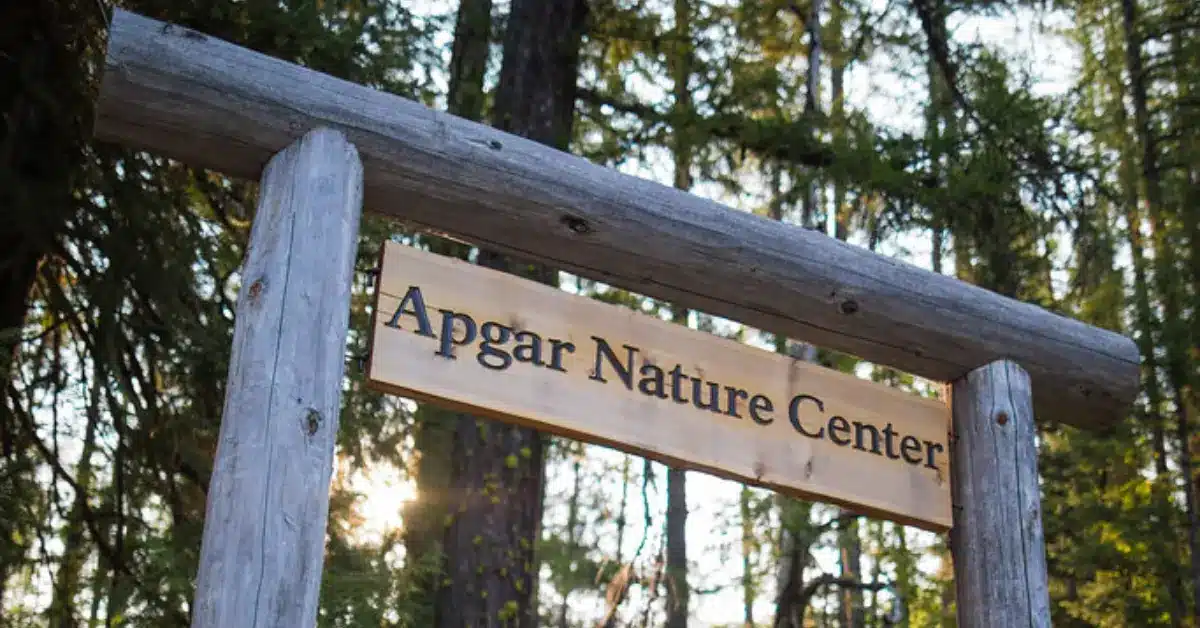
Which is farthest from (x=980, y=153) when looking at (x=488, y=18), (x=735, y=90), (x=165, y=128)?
(x=165, y=128)

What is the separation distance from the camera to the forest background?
5.86m

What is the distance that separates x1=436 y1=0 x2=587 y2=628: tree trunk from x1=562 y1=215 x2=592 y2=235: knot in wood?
2.53 metres

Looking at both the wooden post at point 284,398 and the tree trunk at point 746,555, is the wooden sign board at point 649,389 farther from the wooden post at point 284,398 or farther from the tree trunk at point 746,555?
the tree trunk at point 746,555

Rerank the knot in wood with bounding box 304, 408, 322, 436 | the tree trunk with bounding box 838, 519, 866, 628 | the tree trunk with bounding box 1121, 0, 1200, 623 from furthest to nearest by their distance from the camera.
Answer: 1. the tree trunk with bounding box 838, 519, 866, 628
2. the tree trunk with bounding box 1121, 0, 1200, 623
3. the knot in wood with bounding box 304, 408, 322, 436

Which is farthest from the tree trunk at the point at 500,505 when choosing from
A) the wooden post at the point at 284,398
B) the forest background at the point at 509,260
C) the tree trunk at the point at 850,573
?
the tree trunk at the point at 850,573

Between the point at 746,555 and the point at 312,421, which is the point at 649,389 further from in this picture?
the point at 746,555

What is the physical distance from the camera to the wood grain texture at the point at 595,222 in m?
3.08

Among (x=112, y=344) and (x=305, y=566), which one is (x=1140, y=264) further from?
(x=305, y=566)

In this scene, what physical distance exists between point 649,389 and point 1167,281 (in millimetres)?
7832

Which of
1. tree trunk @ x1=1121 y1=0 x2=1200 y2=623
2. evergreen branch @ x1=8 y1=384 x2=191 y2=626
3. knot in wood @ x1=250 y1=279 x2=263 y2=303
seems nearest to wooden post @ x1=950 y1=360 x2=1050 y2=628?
knot in wood @ x1=250 y1=279 x2=263 y2=303

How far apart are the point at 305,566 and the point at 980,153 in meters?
6.15

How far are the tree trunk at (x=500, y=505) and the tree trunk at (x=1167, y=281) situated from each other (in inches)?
196

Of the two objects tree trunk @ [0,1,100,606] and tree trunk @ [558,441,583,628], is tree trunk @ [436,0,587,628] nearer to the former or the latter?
tree trunk @ [0,1,100,606]

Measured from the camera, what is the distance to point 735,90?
8.08 metres
